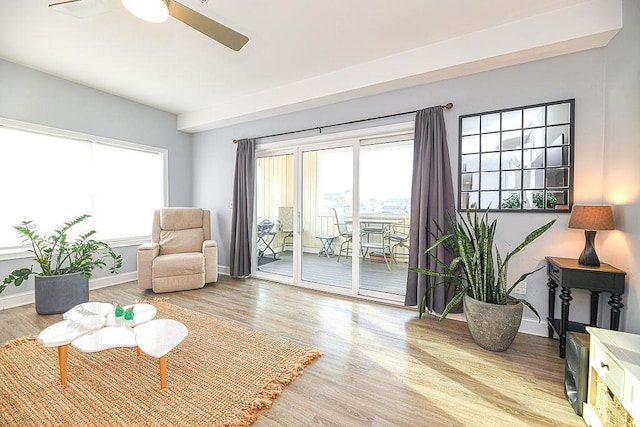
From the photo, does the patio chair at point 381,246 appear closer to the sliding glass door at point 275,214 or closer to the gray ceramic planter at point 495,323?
the sliding glass door at point 275,214

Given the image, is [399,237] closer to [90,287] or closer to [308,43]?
[308,43]

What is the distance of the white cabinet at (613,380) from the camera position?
111cm

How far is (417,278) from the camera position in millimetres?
2852

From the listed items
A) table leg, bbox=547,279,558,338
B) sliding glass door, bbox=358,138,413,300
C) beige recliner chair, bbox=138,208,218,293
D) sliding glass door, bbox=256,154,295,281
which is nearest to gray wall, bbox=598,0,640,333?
table leg, bbox=547,279,558,338

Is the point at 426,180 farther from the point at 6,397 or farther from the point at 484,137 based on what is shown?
the point at 6,397

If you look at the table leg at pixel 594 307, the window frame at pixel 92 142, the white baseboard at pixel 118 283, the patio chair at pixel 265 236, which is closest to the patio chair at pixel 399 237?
the white baseboard at pixel 118 283

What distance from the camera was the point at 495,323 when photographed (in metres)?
2.09

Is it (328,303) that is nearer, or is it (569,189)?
(569,189)

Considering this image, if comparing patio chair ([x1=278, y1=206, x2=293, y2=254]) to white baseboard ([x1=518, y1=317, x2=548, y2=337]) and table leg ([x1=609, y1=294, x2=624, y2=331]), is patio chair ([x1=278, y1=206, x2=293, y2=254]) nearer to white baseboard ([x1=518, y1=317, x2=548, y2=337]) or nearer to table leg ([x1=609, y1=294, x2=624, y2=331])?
white baseboard ([x1=518, y1=317, x2=548, y2=337])

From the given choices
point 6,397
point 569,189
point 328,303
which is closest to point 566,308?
point 569,189

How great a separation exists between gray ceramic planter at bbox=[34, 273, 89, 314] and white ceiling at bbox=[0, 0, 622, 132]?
2413 millimetres

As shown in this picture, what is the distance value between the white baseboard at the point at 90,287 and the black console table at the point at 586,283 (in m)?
5.20

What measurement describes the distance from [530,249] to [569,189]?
0.61 metres

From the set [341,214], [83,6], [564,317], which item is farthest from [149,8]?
[564,317]
